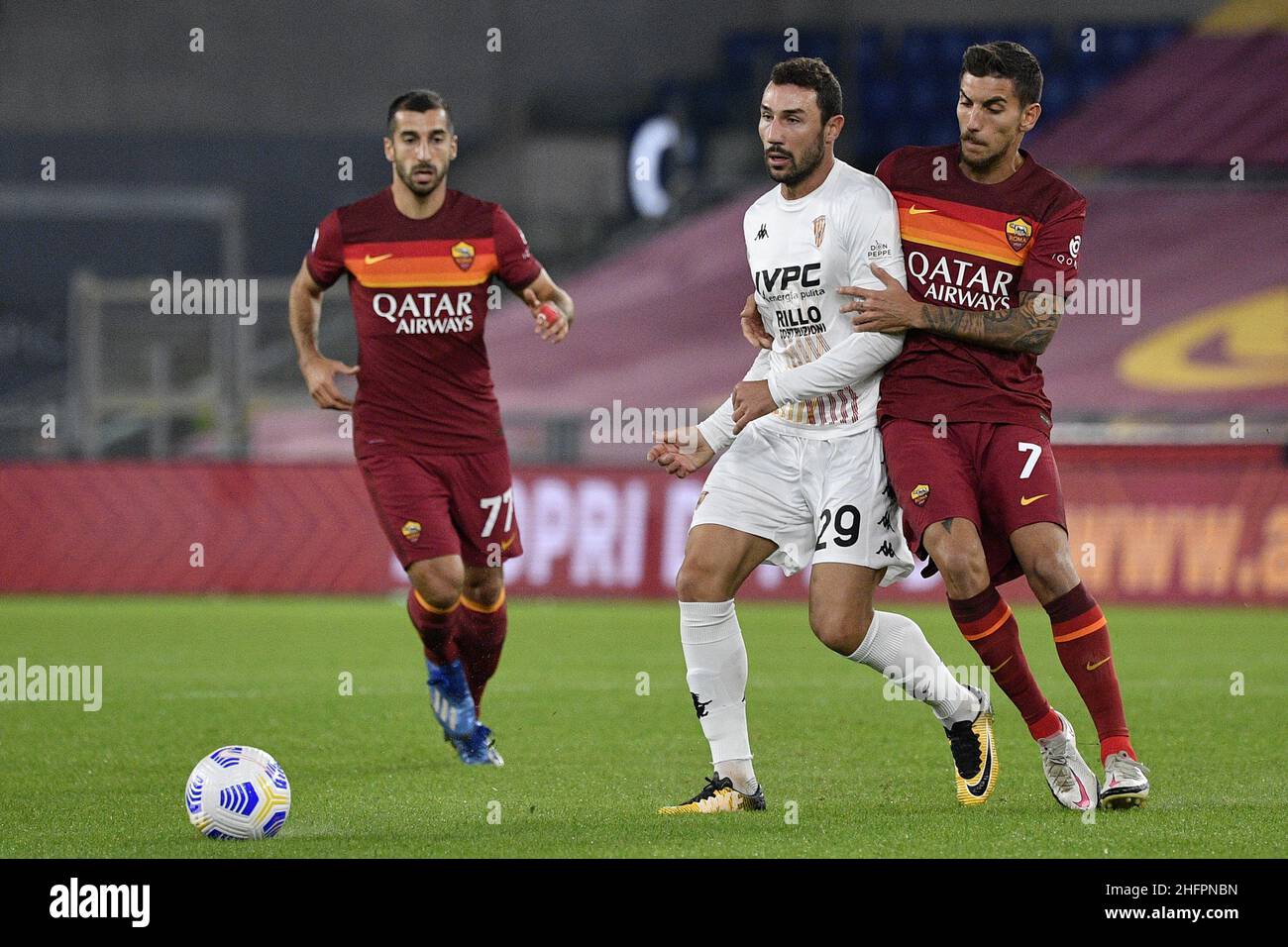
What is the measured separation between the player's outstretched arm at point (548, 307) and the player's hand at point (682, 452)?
114 cm

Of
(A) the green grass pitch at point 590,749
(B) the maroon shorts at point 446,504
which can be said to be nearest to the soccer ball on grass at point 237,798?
(A) the green grass pitch at point 590,749

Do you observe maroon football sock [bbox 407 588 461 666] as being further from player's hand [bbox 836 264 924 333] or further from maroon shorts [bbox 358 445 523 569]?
player's hand [bbox 836 264 924 333]

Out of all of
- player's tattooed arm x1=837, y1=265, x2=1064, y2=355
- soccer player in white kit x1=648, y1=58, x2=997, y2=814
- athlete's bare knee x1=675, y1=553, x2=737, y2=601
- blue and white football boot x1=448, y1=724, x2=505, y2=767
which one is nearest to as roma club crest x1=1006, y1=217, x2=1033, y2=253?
player's tattooed arm x1=837, y1=265, x2=1064, y2=355

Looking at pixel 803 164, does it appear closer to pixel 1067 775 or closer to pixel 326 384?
pixel 1067 775

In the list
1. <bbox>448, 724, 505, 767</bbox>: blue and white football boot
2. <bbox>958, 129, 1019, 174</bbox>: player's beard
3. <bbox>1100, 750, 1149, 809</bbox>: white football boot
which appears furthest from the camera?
<bbox>448, 724, 505, 767</bbox>: blue and white football boot

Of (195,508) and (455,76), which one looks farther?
(455,76)

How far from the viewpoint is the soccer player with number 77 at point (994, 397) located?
5688 mm

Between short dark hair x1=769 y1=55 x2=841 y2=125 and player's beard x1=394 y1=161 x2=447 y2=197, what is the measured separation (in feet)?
5.75

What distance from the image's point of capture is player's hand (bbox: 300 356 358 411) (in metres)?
7.02

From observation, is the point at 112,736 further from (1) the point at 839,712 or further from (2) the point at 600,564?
(2) the point at 600,564

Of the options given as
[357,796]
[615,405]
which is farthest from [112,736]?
[615,405]

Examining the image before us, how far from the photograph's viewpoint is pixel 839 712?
8492 mm

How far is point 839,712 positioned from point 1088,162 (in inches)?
656

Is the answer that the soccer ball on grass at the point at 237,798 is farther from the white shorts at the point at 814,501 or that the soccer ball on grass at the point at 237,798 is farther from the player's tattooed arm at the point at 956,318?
the player's tattooed arm at the point at 956,318
